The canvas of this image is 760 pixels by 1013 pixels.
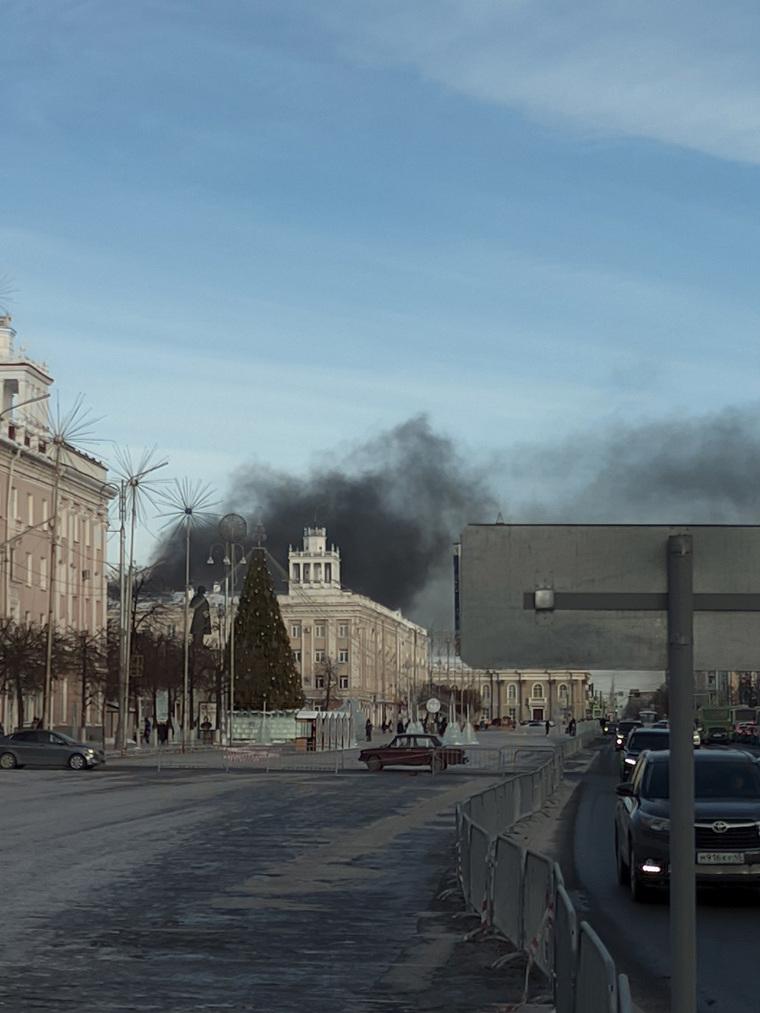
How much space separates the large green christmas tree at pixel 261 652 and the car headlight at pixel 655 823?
94997mm

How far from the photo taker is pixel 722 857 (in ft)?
57.9

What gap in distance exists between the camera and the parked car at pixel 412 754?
5697 centimetres

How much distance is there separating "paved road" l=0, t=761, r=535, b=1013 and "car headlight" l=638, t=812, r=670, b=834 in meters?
2.27

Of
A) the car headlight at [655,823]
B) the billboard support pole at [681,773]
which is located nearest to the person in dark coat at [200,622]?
the car headlight at [655,823]

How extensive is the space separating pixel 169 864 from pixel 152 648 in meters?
78.7

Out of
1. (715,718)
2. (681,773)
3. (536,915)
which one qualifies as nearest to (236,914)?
(536,915)

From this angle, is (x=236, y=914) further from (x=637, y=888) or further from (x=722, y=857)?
(x=722, y=857)

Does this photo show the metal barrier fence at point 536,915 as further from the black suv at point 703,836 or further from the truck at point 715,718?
the truck at point 715,718

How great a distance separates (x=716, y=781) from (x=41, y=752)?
42795mm

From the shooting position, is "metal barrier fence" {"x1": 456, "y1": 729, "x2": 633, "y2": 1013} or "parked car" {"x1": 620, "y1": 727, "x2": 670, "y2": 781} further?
"parked car" {"x1": 620, "y1": 727, "x2": 670, "y2": 781}

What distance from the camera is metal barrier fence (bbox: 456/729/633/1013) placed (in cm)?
806

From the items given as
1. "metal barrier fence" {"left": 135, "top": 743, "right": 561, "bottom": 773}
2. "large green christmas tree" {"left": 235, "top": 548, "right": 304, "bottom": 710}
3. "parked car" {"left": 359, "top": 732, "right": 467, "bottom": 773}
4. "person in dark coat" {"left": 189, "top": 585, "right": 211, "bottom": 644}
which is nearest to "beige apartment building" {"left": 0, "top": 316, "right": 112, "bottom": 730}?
"person in dark coat" {"left": 189, "top": 585, "right": 211, "bottom": 644}

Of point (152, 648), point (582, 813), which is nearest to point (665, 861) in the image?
point (582, 813)

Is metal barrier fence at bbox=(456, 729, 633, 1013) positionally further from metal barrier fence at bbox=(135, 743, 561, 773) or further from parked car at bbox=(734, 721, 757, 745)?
parked car at bbox=(734, 721, 757, 745)
